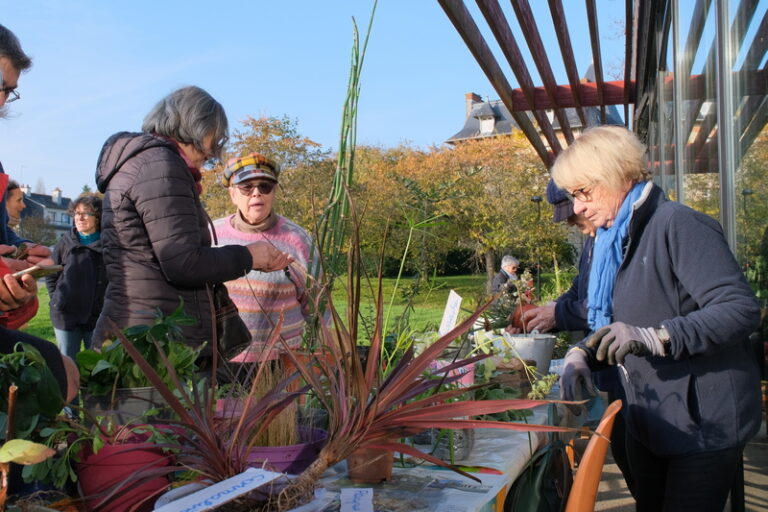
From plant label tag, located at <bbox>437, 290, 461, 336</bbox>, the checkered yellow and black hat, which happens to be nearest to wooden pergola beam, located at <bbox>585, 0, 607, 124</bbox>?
the checkered yellow and black hat

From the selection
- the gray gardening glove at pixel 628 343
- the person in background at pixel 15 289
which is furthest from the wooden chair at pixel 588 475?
the person in background at pixel 15 289

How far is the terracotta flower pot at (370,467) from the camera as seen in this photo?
132 centimetres

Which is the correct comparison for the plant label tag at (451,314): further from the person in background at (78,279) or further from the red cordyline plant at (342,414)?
the person in background at (78,279)

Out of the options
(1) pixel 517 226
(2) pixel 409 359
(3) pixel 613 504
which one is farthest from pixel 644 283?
(1) pixel 517 226

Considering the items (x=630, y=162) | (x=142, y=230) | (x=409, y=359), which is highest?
(x=630, y=162)

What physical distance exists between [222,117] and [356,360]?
5.19 ft

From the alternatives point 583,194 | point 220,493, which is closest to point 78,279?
point 583,194

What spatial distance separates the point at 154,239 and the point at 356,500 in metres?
1.27

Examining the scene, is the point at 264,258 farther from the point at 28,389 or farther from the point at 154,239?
the point at 28,389

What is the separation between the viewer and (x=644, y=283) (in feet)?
5.91

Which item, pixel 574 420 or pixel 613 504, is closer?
pixel 574 420

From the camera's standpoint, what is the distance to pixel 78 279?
4.80 meters

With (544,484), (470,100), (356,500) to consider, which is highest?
(470,100)

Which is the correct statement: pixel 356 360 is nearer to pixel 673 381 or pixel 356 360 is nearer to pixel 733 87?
pixel 673 381
